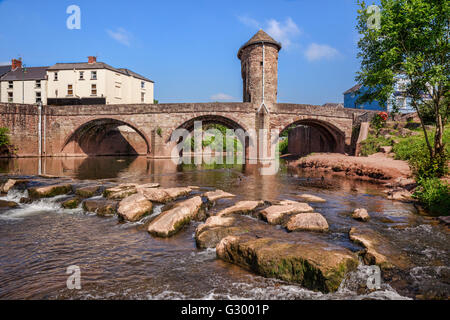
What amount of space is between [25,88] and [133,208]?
43.3 m

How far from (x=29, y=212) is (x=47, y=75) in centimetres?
3963

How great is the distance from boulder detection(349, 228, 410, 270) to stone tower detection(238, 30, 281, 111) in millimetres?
20266

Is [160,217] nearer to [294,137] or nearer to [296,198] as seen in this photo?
[296,198]


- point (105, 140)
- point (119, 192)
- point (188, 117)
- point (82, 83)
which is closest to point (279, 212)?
point (119, 192)

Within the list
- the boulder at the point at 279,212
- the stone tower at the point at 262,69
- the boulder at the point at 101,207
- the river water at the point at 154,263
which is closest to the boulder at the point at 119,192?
the boulder at the point at 101,207

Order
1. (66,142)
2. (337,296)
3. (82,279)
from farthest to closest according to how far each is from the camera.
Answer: (66,142) < (82,279) < (337,296)

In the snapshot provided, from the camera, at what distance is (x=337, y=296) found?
10.5ft

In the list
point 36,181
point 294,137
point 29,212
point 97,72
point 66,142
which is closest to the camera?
point 29,212

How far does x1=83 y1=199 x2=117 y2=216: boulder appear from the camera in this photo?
265 inches

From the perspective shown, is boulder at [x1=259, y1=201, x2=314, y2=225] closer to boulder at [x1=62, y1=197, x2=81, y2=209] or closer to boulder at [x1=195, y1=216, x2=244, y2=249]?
boulder at [x1=195, y1=216, x2=244, y2=249]

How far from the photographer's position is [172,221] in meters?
5.44

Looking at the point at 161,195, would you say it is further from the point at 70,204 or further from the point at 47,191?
the point at 47,191

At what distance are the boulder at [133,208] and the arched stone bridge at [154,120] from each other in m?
18.3
